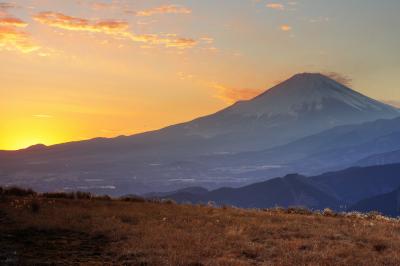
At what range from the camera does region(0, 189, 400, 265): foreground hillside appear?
14.1 metres

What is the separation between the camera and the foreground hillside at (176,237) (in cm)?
1415

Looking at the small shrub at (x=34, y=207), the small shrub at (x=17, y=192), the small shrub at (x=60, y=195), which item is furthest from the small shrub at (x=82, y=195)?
the small shrub at (x=34, y=207)

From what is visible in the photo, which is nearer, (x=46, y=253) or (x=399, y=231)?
(x=46, y=253)

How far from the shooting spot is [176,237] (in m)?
16.7

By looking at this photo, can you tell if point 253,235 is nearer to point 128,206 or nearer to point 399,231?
point 399,231

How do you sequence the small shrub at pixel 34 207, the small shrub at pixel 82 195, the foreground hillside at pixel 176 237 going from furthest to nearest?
the small shrub at pixel 82 195
the small shrub at pixel 34 207
the foreground hillside at pixel 176 237

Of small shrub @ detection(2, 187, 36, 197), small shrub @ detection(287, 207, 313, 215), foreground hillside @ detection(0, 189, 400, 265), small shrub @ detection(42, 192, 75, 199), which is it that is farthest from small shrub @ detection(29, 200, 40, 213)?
small shrub @ detection(287, 207, 313, 215)

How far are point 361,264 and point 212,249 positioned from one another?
4.39m

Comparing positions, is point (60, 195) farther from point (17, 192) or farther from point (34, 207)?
point (34, 207)

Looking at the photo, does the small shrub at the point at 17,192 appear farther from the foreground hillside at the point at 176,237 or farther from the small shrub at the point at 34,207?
the small shrub at the point at 34,207

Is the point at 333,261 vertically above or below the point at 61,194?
below

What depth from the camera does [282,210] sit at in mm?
26984

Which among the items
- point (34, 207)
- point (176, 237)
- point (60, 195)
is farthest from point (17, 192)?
point (176, 237)

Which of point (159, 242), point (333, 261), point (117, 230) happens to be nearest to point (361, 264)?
point (333, 261)
